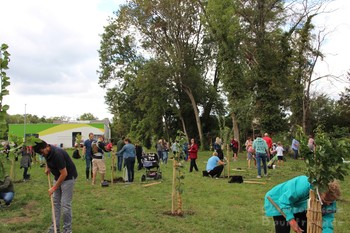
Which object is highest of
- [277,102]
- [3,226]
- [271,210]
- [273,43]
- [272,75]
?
[273,43]

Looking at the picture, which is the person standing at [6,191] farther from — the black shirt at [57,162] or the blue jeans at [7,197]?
the black shirt at [57,162]

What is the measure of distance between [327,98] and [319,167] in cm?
4472

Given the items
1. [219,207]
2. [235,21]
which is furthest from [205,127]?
[219,207]

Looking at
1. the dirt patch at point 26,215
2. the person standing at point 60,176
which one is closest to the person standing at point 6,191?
the dirt patch at point 26,215

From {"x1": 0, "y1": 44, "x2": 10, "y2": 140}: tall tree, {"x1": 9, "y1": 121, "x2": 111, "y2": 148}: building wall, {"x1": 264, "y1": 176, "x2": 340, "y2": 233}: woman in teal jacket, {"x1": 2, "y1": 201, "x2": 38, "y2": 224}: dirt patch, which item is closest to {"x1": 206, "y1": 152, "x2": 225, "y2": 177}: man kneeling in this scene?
{"x1": 2, "y1": 201, "x2": 38, "y2": 224}: dirt patch

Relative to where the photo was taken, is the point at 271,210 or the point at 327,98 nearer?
the point at 271,210

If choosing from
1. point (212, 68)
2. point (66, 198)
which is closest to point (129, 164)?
point (66, 198)

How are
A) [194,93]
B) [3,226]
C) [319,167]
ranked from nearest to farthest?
[319,167], [3,226], [194,93]

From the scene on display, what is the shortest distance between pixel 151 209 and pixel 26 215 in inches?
111

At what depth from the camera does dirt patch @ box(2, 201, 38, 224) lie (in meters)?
7.39

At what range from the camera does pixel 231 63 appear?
29.7 meters

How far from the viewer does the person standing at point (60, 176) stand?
557 cm

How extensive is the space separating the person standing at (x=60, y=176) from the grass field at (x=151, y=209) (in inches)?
34.0

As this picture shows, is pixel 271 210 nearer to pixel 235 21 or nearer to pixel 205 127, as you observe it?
pixel 235 21
